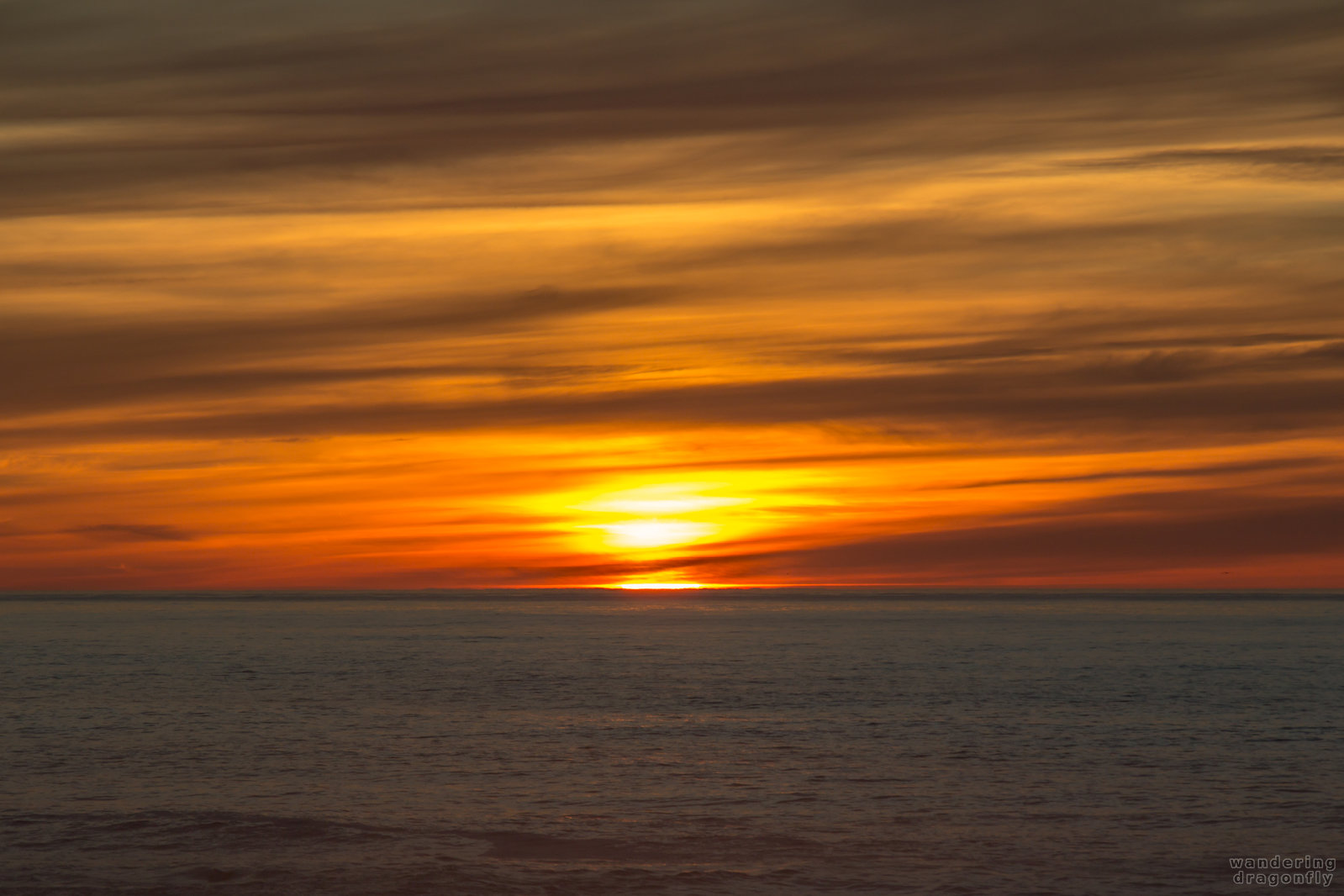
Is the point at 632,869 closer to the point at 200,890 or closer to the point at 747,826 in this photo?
the point at 747,826

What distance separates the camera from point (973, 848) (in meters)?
28.8

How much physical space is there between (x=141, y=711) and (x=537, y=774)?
992 inches

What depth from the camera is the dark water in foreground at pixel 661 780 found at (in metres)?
26.9

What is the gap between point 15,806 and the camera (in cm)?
3288

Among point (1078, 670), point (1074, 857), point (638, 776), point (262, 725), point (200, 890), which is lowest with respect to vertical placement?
point (200, 890)

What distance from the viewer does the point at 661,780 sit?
123 feet

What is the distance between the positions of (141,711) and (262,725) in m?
8.08

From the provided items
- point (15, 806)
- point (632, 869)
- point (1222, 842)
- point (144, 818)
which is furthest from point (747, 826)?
point (15, 806)

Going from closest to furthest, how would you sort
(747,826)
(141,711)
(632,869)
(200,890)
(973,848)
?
(200,890) → (632,869) → (973,848) → (747,826) → (141,711)

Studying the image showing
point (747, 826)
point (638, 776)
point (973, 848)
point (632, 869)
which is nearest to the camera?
point (632, 869)

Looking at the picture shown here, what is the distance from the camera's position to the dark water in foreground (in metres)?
26.9

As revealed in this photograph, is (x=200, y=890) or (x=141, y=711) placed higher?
(x=141, y=711)

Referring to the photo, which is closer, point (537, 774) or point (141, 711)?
point (537, 774)

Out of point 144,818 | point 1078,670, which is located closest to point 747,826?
point 144,818
